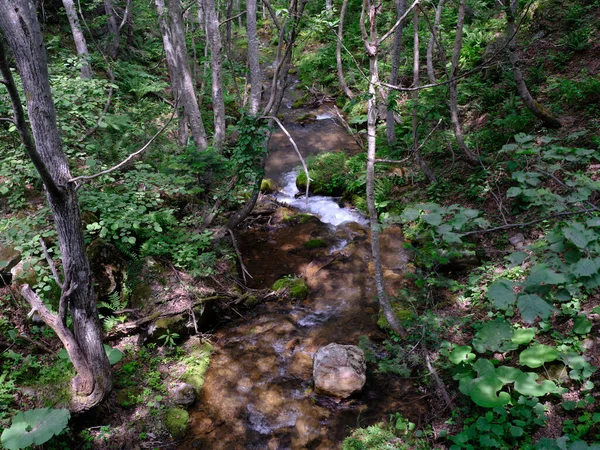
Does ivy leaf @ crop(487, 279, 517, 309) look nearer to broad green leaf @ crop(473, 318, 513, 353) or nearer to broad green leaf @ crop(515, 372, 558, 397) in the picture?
broad green leaf @ crop(473, 318, 513, 353)

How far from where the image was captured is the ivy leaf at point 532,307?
6.46 ft

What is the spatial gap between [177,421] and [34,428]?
1.79 metres

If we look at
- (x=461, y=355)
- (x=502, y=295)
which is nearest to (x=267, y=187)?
(x=461, y=355)

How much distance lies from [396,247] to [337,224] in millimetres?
2061

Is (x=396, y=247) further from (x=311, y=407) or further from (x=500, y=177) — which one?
(x=311, y=407)

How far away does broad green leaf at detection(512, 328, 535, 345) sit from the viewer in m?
4.40

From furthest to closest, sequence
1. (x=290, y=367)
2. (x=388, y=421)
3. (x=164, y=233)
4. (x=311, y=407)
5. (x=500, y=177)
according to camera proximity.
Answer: (x=500, y=177) < (x=164, y=233) < (x=290, y=367) < (x=311, y=407) < (x=388, y=421)

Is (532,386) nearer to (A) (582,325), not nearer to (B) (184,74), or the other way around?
(A) (582,325)

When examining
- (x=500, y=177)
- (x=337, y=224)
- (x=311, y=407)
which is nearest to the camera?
(x=311, y=407)

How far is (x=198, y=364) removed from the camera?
5891mm

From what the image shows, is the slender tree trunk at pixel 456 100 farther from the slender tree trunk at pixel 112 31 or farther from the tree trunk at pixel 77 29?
the slender tree trunk at pixel 112 31

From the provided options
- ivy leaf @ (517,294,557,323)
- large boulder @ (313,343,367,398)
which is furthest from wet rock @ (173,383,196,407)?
ivy leaf @ (517,294,557,323)

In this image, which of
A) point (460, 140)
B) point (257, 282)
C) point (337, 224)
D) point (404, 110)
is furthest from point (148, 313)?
point (404, 110)

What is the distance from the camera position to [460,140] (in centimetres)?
816
